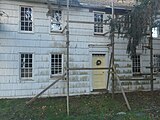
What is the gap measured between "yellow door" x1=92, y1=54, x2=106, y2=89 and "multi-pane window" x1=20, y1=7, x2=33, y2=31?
4.75 meters

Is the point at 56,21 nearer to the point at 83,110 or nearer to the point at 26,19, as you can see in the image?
the point at 26,19

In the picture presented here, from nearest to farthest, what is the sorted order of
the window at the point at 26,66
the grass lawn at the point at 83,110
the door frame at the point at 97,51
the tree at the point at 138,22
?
the grass lawn at the point at 83,110
the tree at the point at 138,22
the window at the point at 26,66
the door frame at the point at 97,51

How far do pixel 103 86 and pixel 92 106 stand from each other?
5.13m

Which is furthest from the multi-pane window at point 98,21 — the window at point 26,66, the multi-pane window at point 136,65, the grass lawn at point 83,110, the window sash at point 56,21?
the grass lawn at point 83,110

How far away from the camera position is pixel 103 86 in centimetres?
1662

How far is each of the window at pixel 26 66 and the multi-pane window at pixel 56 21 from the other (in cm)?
235

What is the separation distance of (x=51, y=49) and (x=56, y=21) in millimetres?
1922

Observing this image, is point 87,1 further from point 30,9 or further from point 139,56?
point 139,56

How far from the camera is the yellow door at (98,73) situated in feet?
53.6

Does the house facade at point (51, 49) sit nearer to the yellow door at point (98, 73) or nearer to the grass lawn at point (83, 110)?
the yellow door at point (98, 73)

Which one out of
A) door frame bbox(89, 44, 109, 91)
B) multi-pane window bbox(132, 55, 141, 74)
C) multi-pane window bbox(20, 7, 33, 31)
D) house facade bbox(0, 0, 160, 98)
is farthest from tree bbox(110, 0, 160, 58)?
multi-pane window bbox(20, 7, 33, 31)

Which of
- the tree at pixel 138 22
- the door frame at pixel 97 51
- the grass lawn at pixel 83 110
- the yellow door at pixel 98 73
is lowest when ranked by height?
the grass lawn at pixel 83 110

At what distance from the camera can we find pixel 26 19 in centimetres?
1470

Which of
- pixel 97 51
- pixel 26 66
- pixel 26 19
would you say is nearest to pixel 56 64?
pixel 26 66
